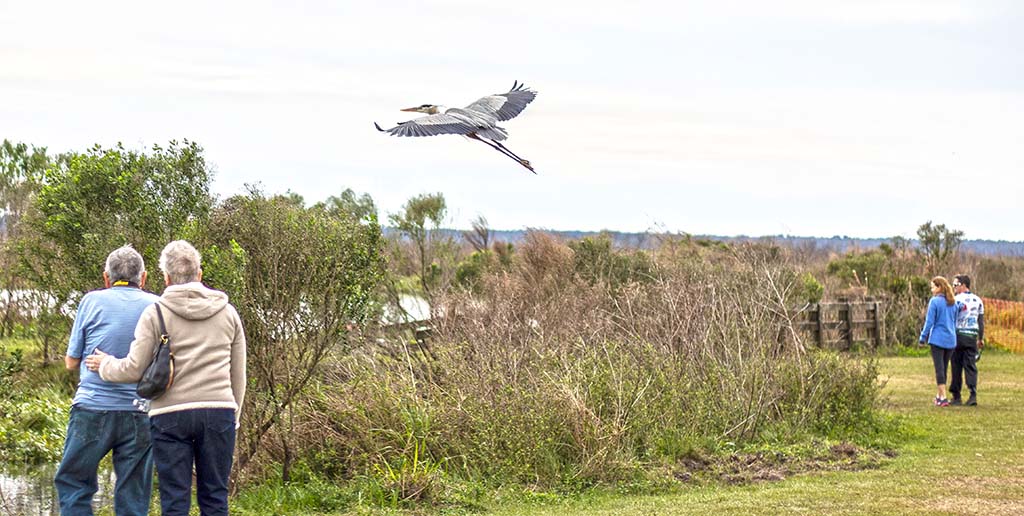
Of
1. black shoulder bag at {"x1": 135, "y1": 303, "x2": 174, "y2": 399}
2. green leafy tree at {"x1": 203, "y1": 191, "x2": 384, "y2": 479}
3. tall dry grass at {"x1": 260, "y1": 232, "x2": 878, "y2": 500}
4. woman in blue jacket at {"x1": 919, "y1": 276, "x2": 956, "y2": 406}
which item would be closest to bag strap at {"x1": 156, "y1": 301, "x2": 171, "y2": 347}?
black shoulder bag at {"x1": 135, "y1": 303, "x2": 174, "y2": 399}

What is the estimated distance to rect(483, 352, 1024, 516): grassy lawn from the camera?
10008 mm

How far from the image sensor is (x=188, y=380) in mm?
6863

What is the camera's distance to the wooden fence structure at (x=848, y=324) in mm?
27672

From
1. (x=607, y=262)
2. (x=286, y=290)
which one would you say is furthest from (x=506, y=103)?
(x=607, y=262)

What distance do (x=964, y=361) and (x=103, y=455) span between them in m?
13.6

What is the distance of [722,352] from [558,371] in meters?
2.59

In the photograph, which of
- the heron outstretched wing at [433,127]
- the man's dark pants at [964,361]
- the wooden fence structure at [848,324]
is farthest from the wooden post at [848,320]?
the heron outstretched wing at [433,127]

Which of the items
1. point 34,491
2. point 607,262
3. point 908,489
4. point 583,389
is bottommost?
point 34,491

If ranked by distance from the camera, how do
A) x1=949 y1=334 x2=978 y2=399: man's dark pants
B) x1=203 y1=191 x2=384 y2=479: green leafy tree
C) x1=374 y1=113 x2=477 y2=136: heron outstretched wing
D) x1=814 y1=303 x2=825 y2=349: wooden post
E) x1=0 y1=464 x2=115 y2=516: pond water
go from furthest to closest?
x1=814 y1=303 x2=825 y2=349: wooden post → x1=949 y1=334 x2=978 y2=399: man's dark pants → x1=0 y1=464 x2=115 y2=516: pond water → x1=203 y1=191 x2=384 y2=479: green leafy tree → x1=374 y1=113 x2=477 y2=136: heron outstretched wing

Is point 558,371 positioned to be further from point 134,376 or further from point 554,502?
point 134,376

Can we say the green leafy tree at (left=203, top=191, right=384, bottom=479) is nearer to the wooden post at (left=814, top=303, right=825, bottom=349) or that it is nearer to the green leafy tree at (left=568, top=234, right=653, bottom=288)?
the green leafy tree at (left=568, top=234, right=653, bottom=288)

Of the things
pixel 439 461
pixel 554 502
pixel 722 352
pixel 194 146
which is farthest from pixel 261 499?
pixel 722 352

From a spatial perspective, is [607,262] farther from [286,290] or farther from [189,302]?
[189,302]

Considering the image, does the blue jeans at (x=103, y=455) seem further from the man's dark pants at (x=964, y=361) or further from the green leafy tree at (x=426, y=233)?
the green leafy tree at (x=426, y=233)
